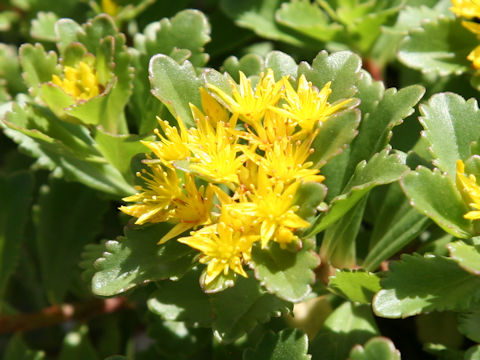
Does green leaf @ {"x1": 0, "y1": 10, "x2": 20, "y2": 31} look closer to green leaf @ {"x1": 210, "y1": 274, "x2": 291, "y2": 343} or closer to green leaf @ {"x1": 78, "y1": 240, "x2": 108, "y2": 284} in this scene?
green leaf @ {"x1": 78, "y1": 240, "x2": 108, "y2": 284}

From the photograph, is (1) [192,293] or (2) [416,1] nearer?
(1) [192,293]

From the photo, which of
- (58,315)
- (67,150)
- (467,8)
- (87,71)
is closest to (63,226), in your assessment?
(58,315)

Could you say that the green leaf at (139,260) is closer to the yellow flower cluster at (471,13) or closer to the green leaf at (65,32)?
the green leaf at (65,32)

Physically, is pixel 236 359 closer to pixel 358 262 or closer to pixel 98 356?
pixel 358 262

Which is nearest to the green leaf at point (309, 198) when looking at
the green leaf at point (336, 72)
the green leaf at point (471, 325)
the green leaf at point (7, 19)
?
the green leaf at point (336, 72)

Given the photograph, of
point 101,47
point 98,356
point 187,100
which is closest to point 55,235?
point 98,356

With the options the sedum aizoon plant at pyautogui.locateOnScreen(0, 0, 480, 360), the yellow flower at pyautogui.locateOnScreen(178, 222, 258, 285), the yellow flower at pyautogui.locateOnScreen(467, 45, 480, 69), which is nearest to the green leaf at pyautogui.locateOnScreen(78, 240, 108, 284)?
the sedum aizoon plant at pyautogui.locateOnScreen(0, 0, 480, 360)
